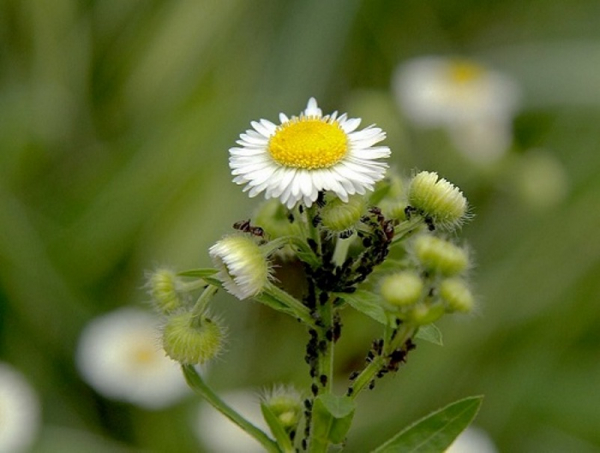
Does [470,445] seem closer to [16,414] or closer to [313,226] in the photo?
[16,414]

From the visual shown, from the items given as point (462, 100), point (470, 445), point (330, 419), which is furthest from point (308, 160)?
point (462, 100)

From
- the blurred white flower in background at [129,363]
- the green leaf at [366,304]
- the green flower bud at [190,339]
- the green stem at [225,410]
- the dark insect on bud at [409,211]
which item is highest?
the dark insect on bud at [409,211]

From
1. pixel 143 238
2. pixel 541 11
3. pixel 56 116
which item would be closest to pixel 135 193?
pixel 143 238

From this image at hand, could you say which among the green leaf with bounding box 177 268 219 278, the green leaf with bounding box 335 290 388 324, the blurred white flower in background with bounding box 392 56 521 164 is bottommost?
the green leaf with bounding box 177 268 219 278

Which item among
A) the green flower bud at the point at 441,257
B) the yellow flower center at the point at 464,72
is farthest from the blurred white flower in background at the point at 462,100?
the green flower bud at the point at 441,257

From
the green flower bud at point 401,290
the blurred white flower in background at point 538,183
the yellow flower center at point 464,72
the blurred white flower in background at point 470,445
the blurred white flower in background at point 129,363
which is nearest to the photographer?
the green flower bud at point 401,290

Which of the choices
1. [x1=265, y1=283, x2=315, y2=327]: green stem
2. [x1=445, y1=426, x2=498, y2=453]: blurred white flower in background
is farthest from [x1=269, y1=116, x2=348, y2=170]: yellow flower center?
[x1=445, y1=426, x2=498, y2=453]: blurred white flower in background

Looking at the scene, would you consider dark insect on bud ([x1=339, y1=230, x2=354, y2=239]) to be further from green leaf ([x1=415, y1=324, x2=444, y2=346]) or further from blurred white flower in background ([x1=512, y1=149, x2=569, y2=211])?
blurred white flower in background ([x1=512, y1=149, x2=569, y2=211])

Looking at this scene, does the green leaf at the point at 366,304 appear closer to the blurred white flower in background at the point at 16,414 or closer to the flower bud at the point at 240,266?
the flower bud at the point at 240,266
